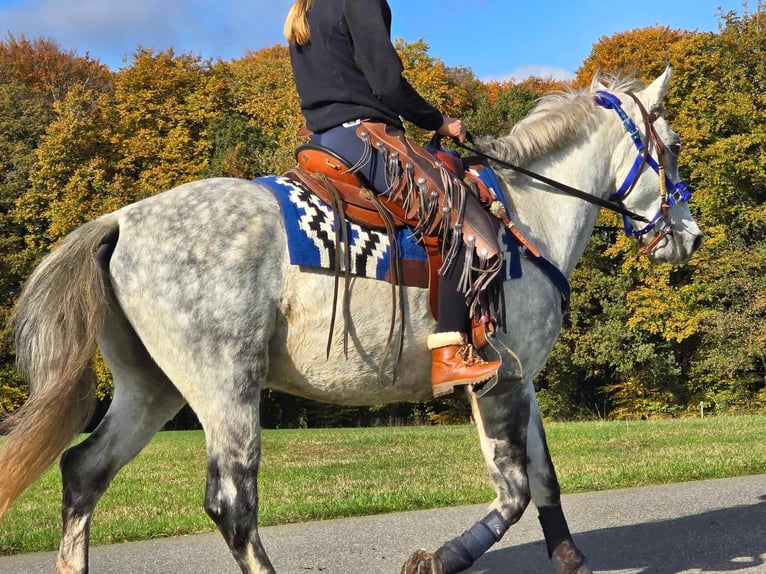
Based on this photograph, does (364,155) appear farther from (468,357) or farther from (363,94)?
(468,357)

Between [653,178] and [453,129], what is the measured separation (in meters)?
1.51

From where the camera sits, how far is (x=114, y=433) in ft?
16.1

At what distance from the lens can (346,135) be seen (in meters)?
4.94

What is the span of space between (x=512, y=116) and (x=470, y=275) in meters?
32.9

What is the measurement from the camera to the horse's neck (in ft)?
18.2

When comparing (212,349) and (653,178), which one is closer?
(212,349)

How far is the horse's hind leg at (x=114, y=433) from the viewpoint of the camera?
4688 mm

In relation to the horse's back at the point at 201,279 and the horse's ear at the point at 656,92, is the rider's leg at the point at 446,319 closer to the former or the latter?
the horse's back at the point at 201,279

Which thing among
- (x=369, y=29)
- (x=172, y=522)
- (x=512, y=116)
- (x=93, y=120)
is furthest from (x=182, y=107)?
(x=369, y=29)

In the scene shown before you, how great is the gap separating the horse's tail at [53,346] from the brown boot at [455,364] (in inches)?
65.8

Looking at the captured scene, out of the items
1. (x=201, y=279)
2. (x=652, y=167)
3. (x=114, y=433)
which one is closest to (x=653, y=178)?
(x=652, y=167)

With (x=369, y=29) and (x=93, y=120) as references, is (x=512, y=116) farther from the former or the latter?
(x=369, y=29)

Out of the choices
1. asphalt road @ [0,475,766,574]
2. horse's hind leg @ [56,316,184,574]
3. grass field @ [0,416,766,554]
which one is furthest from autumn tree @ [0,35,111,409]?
horse's hind leg @ [56,316,184,574]

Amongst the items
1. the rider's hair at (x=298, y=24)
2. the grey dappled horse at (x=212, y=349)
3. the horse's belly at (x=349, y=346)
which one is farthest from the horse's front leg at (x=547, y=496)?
the rider's hair at (x=298, y=24)
